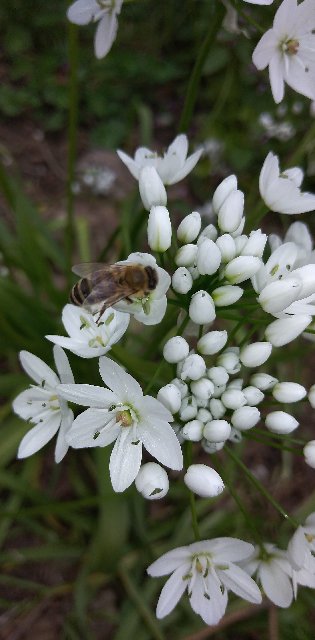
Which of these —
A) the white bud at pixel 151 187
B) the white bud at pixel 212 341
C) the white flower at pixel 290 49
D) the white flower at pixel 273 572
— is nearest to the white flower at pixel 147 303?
the white bud at pixel 212 341

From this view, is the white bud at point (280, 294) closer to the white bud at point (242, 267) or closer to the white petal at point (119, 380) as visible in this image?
the white bud at point (242, 267)

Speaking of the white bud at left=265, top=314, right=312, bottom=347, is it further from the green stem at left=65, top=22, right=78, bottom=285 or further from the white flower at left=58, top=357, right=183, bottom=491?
the green stem at left=65, top=22, right=78, bottom=285

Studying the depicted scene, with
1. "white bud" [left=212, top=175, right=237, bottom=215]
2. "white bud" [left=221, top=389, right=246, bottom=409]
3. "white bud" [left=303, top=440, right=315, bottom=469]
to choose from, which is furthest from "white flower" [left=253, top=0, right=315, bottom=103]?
"white bud" [left=303, top=440, right=315, bottom=469]

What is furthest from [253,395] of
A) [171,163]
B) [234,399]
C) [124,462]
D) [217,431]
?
[171,163]

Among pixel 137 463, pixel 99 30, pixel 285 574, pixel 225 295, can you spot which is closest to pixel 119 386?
pixel 137 463

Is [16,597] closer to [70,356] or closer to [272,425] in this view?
[70,356]

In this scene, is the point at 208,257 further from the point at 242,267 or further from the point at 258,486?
the point at 258,486
